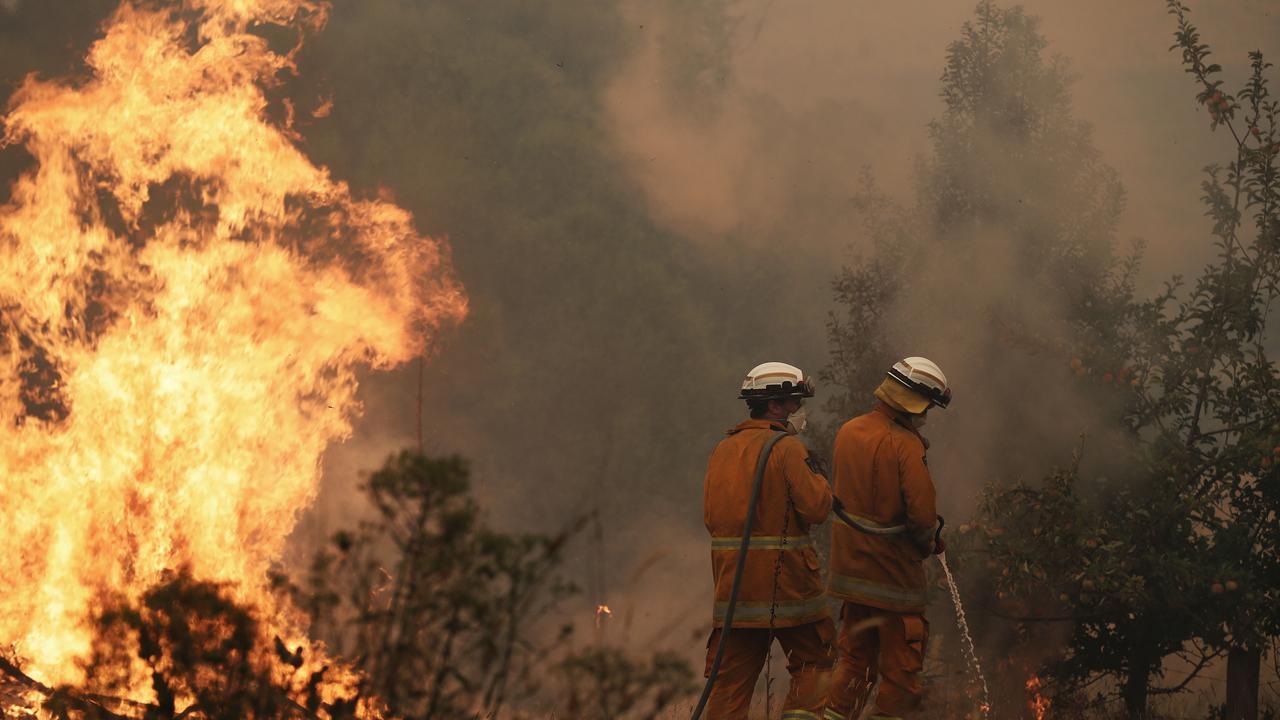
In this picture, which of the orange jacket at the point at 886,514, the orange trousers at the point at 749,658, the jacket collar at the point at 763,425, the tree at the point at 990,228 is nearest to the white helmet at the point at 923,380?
the orange jacket at the point at 886,514

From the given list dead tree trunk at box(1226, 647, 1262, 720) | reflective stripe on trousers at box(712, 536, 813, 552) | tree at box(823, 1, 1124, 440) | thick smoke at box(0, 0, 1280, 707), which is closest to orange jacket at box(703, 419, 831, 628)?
reflective stripe on trousers at box(712, 536, 813, 552)

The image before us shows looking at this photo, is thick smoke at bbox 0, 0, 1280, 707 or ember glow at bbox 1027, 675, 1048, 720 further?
thick smoke at bbox 0, 0, 1280, 707

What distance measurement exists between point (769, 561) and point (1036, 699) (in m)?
4.72

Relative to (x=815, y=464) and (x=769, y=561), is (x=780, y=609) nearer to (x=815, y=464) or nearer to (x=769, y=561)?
(x=769, y=561)

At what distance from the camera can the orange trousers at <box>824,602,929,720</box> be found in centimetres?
576

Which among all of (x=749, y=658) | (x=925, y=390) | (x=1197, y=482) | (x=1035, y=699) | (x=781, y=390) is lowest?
(x=749, y=658)

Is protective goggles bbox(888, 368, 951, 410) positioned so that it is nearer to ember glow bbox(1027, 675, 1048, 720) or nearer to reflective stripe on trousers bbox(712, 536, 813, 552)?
reflective stripe on trousers bbox(712, 536, 813, 552)

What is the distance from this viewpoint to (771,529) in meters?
5.74

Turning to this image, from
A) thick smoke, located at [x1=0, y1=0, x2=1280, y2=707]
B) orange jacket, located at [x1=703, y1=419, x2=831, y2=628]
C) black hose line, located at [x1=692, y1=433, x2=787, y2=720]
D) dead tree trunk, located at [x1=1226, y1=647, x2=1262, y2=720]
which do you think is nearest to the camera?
black hose line, located at [x1=692, y1=433, x2=787, y2=720]

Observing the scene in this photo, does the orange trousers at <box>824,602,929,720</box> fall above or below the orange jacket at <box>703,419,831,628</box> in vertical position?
below

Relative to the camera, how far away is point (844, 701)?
592 centimetres

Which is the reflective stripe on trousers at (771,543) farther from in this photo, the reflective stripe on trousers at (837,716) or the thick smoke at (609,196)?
the thick smoke at (609,196)

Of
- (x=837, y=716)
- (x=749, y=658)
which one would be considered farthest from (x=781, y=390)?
(x=837, y=716)

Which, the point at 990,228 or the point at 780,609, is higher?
the point at 990,228
